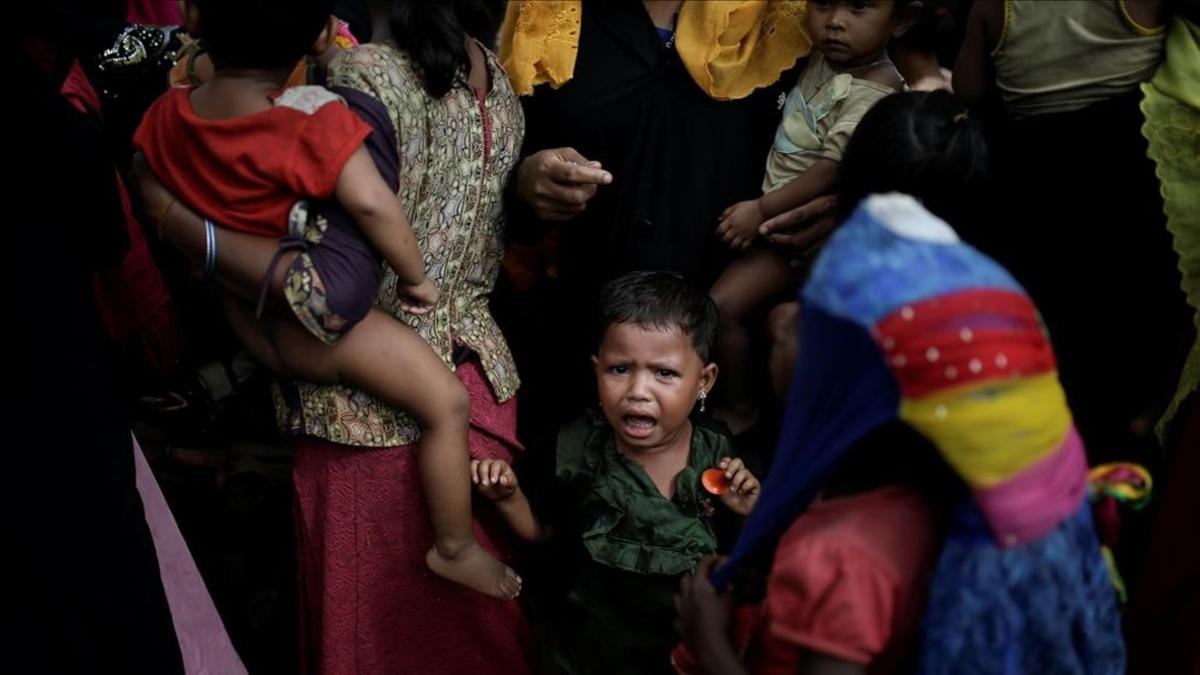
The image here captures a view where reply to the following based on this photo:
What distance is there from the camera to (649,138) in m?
2.84

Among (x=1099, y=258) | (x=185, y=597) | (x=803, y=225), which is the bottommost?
(x=185, y=597)

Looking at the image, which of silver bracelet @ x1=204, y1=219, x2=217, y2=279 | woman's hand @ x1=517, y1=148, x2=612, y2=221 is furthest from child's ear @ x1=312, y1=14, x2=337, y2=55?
woman's hand @ x1=517, y1=148, x2=612, y2=221

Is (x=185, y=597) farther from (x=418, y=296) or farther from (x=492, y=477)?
(x=418, y=296)

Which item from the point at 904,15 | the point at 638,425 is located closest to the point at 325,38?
the point at 638,425

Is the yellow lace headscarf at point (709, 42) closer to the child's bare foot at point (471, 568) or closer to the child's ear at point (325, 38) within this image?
the child's ear at point (325, 38)

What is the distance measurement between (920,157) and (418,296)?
1028 millimetres

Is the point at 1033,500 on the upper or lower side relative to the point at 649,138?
upper

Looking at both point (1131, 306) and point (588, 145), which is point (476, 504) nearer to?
point (588, 145)

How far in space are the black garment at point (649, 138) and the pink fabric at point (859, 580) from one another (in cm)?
130

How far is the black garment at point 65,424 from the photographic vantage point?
192cm

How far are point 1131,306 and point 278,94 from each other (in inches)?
78.9

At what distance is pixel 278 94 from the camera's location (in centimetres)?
221

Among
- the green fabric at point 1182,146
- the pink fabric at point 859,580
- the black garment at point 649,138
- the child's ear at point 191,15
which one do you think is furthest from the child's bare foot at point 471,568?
the green fabric at point 1182,146

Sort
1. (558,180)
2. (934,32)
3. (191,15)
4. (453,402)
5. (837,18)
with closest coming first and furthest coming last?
1. (191,15)
2. (453,402)
3. (558,180)
4. (837,18)
5. (934,32)
